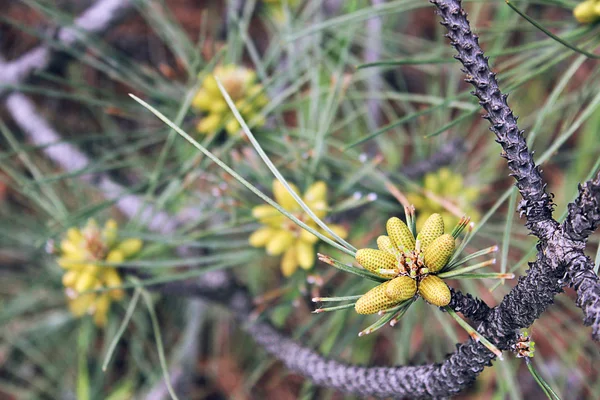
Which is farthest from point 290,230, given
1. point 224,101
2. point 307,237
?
point 224,101

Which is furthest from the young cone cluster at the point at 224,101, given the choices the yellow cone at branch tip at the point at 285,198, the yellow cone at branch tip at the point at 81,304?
the yellow cone at branch tip at the point at 81,304

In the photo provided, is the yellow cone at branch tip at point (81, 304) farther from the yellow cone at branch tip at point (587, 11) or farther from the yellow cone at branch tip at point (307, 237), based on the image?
the yellow cone at branch tip at point (587, 11)

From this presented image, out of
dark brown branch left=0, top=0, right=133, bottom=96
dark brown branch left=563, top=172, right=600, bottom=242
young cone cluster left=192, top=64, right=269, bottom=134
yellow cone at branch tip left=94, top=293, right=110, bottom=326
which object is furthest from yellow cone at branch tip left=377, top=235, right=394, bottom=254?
dark brown branch left=0, top=0, right=133, bottom=96

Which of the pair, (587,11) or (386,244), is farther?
(587,11)

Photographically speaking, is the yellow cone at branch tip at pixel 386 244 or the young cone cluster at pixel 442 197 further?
the young cone cluster at pixel 442 197

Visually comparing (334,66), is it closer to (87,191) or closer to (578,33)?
(578,33)

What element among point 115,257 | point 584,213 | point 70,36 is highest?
point 70,36

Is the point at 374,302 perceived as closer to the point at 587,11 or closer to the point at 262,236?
the point at 262,236
